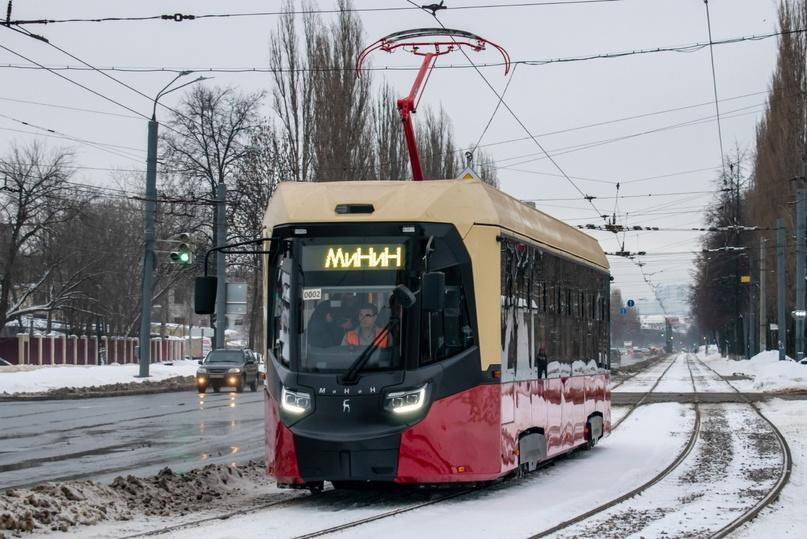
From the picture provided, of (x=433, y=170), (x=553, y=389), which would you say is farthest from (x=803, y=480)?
(x=433, y=170)

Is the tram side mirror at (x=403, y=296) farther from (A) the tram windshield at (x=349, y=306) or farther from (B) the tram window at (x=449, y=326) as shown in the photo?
(B) the tram window at (x=449, y=326)

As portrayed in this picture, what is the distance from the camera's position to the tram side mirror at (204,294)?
1193cm

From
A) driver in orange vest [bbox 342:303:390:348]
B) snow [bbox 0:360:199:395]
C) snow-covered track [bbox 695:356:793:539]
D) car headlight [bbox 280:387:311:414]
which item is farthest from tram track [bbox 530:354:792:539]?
snow [bbox 0:360:199:395]

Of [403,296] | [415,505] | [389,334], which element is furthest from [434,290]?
[415,505]

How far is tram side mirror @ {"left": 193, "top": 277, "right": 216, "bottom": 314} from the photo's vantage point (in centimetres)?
1193

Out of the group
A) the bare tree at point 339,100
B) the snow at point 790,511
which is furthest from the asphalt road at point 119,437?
the bare tree at point 339,100

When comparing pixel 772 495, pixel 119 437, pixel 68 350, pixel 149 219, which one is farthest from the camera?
pixel 68 350

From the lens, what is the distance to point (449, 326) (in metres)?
12.0

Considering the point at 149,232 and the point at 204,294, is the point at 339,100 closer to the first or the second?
the point at 149,232

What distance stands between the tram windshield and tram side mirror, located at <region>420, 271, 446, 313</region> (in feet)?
1.12

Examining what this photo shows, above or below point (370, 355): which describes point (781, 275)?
above

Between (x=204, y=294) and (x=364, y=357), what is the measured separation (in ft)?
5.47

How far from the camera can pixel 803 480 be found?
1430 cm

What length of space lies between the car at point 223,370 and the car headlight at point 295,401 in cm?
2939
